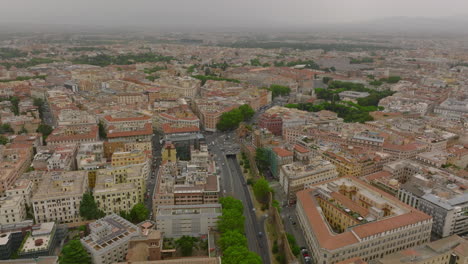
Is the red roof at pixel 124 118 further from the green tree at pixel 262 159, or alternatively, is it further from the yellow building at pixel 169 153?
the green tree at pixel 262 159

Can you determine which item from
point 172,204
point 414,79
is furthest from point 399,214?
point 414,79

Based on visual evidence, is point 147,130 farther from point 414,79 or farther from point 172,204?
point 414,79

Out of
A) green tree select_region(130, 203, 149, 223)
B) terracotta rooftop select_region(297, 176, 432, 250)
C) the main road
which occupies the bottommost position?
the main road

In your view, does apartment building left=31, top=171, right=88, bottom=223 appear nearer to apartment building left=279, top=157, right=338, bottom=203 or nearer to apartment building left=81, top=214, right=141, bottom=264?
apartment building left=81, top=214, right=141, bottom=264

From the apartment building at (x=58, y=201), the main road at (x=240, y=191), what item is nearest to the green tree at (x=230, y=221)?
the main road at (x=240, y=191)

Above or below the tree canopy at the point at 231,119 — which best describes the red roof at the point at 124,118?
above

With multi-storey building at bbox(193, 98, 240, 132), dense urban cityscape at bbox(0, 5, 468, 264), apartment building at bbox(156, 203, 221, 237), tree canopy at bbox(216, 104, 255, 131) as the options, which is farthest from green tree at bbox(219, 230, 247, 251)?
multi-storey building at bbox(193, 98, 240, 132)

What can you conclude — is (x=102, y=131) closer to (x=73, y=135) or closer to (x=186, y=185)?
(x=73, y=135)
